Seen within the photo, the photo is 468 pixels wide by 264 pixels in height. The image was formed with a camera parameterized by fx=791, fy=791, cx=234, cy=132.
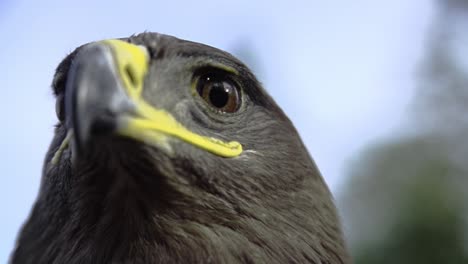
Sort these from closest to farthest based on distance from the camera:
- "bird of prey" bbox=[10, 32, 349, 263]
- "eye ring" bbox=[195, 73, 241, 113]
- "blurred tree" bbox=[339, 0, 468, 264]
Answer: "bird of prey" bbox=[10, 32, 349, 263], "eye ring" bbox=[195, 73, 241, 113], "blurred tree" bbox=[339, 0, 468, 264]

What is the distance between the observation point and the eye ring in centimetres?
329

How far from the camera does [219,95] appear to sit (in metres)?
3.39

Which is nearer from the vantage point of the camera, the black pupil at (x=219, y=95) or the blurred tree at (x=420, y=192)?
the black pupil at (x=219, y=95)

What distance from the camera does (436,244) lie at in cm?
2514

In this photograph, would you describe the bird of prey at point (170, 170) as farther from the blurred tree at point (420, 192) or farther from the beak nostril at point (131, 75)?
the blurred tree at point (420, 192)

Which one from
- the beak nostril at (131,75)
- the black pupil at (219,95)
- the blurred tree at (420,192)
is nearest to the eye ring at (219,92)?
→ the black pupil at (219,95)

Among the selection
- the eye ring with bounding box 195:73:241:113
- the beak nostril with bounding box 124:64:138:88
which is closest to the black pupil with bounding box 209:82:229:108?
the eye ring with bounding box 195:73:241:113

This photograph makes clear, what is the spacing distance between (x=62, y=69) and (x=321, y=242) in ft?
4.52

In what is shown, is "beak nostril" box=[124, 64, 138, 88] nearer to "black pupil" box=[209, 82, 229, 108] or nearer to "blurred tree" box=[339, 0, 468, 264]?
"black pupil" box=[209, 82, 229, 108]

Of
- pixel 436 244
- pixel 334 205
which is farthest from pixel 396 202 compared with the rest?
pixel 334 205

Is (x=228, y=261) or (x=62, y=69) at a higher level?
(x=62, y=69)

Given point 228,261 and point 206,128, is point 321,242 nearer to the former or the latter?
point 228,261

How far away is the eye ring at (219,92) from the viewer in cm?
329

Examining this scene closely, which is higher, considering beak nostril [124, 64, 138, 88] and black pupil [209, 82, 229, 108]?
beak nostril [124, 64, 138, 88]
